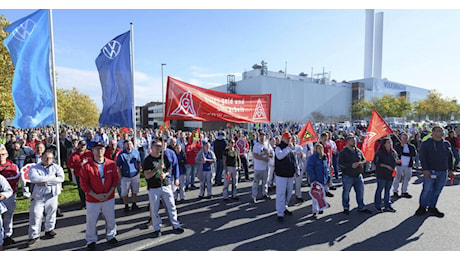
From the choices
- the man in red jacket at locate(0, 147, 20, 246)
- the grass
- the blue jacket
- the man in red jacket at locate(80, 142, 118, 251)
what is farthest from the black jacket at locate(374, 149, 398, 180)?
the grass

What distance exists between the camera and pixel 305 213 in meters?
5.95

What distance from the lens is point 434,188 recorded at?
231 inches

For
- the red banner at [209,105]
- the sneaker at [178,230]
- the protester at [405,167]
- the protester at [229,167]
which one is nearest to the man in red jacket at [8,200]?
the sneaker at [178,230]

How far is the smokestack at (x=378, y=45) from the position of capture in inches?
3480

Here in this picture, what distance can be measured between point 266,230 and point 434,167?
4312 millimetres

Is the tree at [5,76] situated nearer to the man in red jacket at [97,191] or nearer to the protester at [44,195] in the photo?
the protester at [44,195]

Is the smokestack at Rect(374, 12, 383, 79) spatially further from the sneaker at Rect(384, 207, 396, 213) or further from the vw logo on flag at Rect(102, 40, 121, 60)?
the vw logo on flag at Rect(102, 40, 121, 60)

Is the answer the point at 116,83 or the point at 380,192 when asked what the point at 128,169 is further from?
the point at 380,192

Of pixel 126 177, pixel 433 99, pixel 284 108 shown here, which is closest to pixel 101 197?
pixel 126 177

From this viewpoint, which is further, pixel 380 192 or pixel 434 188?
pixel 380 192

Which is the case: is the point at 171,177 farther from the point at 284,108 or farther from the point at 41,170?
the point at 284,108

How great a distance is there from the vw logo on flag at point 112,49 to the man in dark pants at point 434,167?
28.2ft

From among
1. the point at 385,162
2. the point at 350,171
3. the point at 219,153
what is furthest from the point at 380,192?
the point at 219,153

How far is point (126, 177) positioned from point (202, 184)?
217cm
